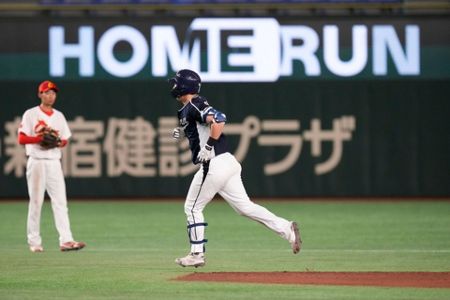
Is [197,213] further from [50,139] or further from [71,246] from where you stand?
[50,139]

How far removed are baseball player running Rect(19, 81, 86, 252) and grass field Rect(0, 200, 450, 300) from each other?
264 mm

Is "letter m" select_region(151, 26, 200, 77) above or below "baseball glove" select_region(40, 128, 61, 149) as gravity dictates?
above

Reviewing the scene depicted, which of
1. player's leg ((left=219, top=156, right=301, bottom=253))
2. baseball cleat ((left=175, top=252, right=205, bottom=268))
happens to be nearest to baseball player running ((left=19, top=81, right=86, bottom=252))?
baseball cleat ((left=175, top=252, right=205, bottom=268))

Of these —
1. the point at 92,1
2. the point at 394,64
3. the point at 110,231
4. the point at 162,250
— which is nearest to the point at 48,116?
the point at 162,250

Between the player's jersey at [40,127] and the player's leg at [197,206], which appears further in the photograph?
the player's jersey at [40,127]

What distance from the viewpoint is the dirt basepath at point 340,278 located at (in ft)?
35.8

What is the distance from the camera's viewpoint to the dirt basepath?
35.8 ft

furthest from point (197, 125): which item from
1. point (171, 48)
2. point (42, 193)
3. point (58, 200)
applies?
point (171, 48)

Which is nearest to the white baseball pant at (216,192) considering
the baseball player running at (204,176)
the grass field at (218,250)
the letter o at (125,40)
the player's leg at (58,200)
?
the baseball player running at (204,176)

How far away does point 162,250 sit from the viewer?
47.3ft

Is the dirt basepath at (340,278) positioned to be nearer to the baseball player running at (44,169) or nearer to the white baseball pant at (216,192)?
the white baseball pant at (216,192)

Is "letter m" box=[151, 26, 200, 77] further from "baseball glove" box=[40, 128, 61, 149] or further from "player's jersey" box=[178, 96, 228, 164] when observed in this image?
"player's jersey" box=[178, 96, 228, 164]

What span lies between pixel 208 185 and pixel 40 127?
3073 mm

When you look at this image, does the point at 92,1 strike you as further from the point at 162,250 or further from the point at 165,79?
the point at 162,250
